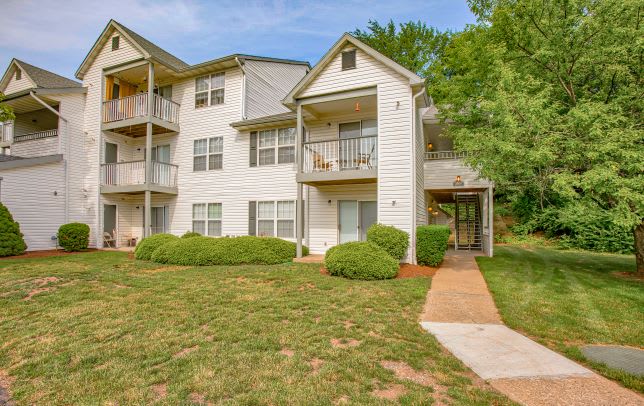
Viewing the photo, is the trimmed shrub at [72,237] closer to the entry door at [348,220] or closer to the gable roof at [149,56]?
the gable roof at [149,56]

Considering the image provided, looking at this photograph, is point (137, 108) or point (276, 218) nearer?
point (276, 218)

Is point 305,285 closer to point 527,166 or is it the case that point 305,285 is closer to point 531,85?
point 527,166

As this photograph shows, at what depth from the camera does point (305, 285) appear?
26.6 feet

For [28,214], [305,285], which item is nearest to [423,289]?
[305,285]

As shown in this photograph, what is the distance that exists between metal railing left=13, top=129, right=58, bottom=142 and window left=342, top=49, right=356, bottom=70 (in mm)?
15071

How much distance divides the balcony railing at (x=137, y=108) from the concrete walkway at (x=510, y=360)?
Answer: 1521 centimetres

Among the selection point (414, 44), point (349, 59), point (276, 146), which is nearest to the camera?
point (349, 59)

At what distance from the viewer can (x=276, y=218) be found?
14.7m

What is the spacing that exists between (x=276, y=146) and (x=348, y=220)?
4.66 meters

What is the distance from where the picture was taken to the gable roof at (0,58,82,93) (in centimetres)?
1769

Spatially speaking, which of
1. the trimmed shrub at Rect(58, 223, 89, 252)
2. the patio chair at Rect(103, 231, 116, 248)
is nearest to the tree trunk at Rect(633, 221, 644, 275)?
the trimmed shrub at Rect(58, 223, 89, 252)

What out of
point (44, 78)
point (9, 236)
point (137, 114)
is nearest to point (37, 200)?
point (9, 236)

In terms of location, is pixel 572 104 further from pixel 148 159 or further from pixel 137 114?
pixel 137 114

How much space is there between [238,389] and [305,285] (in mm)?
4755
